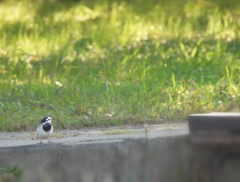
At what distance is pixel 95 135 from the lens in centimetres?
810

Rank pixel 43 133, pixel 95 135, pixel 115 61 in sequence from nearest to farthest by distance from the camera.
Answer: pixel 43 133 < pixel 95 135 < pixel 115 61

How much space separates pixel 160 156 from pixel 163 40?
6.31 meters

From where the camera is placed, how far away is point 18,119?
8883 mm

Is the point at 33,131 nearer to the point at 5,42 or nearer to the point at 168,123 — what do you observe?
the point at 168,123

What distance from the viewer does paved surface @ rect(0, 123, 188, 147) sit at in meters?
7.68

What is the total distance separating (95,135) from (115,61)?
11.4 feet

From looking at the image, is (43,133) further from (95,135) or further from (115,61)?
(115,61)

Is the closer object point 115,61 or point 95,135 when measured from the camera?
point 95,135

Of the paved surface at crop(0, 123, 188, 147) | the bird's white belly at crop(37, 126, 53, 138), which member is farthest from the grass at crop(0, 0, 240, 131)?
the bird's white belly at crop(37, 126, 53, 138)

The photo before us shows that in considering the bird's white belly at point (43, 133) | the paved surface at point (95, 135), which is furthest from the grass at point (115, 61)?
the bird's white belly at point (43, 133)

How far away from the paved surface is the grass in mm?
316

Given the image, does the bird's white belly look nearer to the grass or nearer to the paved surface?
the paved surface

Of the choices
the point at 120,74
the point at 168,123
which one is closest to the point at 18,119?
the point at 168,123

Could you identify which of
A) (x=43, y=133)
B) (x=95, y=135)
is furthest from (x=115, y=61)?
(x=43, y=133)
